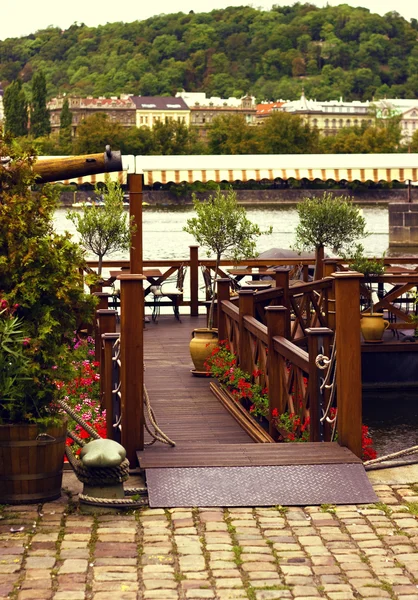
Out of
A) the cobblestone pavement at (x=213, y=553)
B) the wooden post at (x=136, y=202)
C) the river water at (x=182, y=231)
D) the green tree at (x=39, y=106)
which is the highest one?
the green tree at (x=39, y=106)

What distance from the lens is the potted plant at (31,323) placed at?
19.0 ft

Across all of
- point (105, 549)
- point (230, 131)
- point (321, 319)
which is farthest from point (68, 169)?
point (230, 131)

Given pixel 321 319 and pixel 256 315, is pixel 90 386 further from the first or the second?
pixel 321 319

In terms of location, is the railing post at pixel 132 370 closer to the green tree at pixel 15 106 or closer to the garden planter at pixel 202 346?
the garden planter at pixel 202 346

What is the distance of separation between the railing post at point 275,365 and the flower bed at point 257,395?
9 centimetres

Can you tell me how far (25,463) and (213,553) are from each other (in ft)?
4.05

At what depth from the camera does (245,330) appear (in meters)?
9.78

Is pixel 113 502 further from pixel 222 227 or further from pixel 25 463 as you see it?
pixel 222 227

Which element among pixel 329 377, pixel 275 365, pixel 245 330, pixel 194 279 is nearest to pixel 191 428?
pixel 275 365

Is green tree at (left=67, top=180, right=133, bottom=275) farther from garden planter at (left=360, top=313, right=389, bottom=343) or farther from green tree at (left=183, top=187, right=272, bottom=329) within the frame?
garden planter at (left=360, top=313, right=389, bottom=343)

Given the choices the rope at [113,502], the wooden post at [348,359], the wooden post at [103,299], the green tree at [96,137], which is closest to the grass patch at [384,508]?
the wooden post at [348,359]

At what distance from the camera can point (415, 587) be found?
4.66m

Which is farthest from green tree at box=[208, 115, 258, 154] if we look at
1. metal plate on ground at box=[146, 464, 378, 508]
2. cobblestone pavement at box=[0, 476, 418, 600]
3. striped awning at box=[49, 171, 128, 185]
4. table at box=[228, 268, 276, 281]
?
cobblestone pavement at box=[0, 476, 418, 600]

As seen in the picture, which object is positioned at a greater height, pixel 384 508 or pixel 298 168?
pixel 298 168
